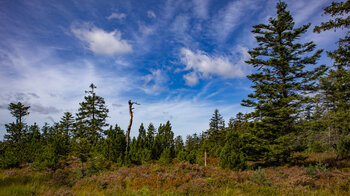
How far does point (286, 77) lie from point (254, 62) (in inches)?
113

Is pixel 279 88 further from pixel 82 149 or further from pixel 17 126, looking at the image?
pixel 17 126

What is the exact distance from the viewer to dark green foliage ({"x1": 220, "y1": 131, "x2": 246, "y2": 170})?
12484 mm

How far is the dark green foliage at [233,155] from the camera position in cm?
1248

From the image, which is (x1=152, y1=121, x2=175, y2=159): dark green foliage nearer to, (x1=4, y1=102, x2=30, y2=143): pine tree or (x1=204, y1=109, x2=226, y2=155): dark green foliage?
(x1=204, y1=109, x2=226, y2=155): dark green foliage

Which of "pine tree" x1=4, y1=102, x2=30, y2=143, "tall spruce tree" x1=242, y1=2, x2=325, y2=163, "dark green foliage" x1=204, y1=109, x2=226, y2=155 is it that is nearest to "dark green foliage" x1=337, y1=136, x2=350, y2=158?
"tall spruce tree" x1=242, y1=2, x2=325, y2=163

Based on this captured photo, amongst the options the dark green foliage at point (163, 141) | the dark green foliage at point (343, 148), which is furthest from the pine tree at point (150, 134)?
the dark green foliage at point (343, 148)

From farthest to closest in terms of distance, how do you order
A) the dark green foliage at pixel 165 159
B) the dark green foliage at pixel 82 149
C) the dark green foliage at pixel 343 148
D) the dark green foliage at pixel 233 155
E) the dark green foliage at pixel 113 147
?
the dark green foliage at pixel 113 147, the dark green foliage at pixel 165 159, the dark green foliage at pixel 343 148, the dark green foliage at pixel 233 155, the dark green foliage at pixel 82 149

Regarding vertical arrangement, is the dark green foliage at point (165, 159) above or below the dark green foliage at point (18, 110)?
below

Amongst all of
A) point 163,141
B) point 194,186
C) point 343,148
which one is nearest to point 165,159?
point 163,141

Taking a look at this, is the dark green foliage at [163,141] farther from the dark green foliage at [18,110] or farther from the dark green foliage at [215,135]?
the dark green foliage at [18,110]

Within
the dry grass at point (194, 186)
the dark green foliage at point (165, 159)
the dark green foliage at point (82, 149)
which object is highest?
the dark green foliage at point (82, 149)

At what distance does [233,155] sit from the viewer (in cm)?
1259

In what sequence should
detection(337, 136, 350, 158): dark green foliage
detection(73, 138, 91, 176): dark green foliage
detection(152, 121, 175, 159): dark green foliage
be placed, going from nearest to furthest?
1. detection(73, 138, 91, 176): dark green foliage
2. detection(337, 136, 350, 158): dark green foliage
3. detection(152, 121, 175, 159): dark green foliage

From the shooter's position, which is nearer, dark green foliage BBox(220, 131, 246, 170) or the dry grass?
the dry grass
